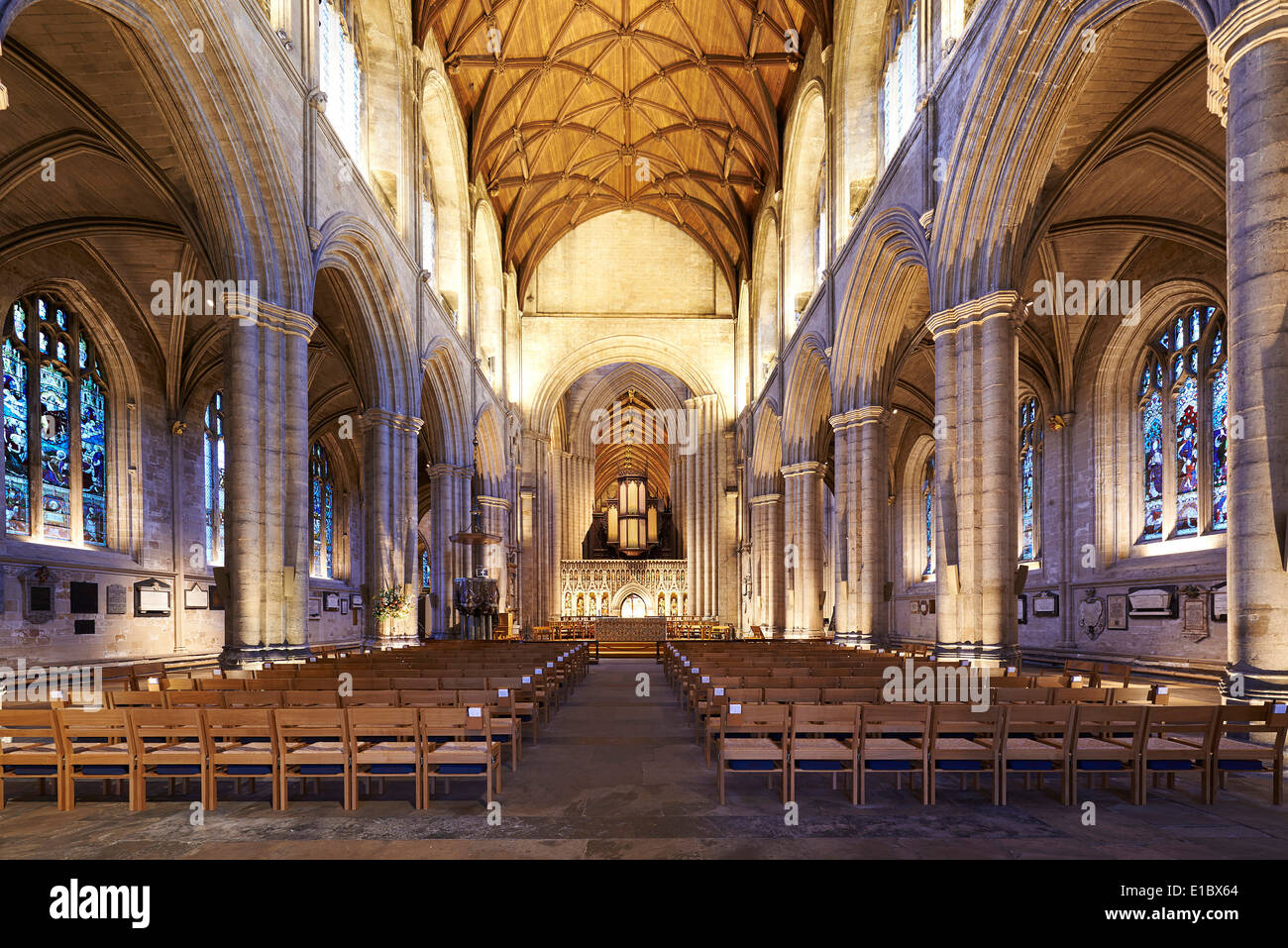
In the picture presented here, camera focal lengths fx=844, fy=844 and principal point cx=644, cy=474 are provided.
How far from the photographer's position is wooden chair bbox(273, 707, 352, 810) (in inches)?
232

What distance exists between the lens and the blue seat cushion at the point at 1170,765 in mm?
6164

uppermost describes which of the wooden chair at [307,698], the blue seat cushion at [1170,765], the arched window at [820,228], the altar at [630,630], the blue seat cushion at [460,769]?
the arched window at [820,228]

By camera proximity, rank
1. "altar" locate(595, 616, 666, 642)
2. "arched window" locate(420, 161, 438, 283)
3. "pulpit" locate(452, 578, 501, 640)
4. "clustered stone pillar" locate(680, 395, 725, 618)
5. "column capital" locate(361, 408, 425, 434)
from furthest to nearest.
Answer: "clustered stone pillar" locate(680, 395, 725, 618) → "altar" locate(595, 616, 666, 642) → "arched window" locate(420, 161, 438, 283) → "pulpit" locate(452, 578, 501, 640) → "column capital" locate(361, 408, 425, 434)

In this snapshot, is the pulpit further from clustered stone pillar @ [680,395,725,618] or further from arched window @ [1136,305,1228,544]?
clustered stone pillar @ [680,395,725,618]

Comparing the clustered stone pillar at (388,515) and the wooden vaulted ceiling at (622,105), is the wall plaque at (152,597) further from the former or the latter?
the wooden vaulted ceiling at (622,105)

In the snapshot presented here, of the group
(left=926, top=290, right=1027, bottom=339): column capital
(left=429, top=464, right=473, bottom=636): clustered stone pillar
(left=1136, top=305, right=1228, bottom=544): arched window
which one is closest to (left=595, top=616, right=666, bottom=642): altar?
(left=429, top=464, right=473, bottom=636): clustered stone pillar

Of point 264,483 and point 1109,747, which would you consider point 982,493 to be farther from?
point 264,483

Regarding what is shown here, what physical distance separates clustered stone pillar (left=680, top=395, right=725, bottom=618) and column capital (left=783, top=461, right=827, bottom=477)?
455 inches

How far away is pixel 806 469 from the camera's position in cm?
2469

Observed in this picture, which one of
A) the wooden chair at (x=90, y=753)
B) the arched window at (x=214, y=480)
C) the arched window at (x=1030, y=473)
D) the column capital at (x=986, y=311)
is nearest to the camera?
the wooden chair at (x=90, y=753)

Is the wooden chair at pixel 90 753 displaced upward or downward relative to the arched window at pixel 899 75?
downward

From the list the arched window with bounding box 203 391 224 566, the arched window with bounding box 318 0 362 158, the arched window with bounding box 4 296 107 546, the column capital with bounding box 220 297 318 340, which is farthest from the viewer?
the arched window with bounding box 203 391 224 566

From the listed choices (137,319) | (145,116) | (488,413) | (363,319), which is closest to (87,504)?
(137,319)

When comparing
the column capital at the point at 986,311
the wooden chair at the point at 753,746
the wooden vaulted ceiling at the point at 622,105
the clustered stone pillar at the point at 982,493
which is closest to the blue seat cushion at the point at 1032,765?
the wooden chair at the point at 753,746
